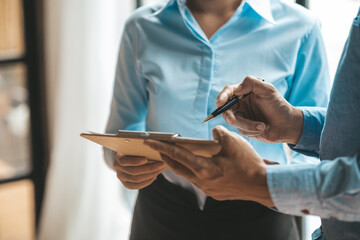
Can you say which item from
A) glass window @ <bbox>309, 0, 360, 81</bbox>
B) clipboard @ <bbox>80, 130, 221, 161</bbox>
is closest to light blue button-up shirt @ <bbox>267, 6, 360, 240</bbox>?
clipboard @ <bbox>80, 130, 221, 161</bbox>

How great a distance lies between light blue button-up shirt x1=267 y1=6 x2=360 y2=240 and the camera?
0.76 metres

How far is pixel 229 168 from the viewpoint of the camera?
2.68ft

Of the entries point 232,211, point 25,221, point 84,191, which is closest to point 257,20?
point 232,211

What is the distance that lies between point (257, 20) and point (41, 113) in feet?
5.99

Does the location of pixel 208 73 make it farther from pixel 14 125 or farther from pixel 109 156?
pixel 14 125

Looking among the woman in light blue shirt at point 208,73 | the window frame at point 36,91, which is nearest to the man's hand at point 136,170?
the woman in light blue shirt at point 208,73

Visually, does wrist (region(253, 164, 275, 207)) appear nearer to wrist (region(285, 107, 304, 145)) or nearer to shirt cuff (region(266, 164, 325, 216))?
shirt cuff (region(266, 164, 325, 216))

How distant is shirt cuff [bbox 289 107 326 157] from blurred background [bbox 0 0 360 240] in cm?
137

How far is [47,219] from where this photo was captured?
254cm

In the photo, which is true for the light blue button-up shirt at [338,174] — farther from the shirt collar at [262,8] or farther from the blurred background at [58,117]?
the blurred background at [58,117]

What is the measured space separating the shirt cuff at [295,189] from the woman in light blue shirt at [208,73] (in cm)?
41

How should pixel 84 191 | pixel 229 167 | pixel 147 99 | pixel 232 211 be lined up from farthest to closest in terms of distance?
pixel 84 191, pixel 147 99, pixel 232 211, pixel 229 167

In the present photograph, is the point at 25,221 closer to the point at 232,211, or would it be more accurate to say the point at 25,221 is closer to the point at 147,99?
the point at 147,99

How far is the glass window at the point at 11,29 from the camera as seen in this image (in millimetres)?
2535
